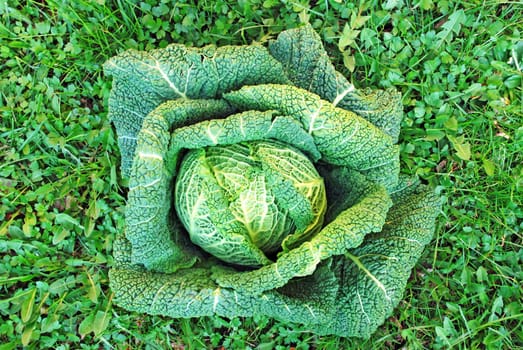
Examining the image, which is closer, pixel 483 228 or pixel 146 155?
pixel 146 155

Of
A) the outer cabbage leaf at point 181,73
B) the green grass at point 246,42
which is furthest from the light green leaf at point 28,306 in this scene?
the outer cabbage leaf at point 181,73

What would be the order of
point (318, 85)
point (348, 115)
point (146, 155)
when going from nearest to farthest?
point (146, 155) < point (348, 115) < point (318, 85)

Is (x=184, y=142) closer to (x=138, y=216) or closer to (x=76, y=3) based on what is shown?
(x=138, y=216)

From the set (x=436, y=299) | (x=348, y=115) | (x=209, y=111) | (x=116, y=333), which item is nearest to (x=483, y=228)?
(x=436, y=299)

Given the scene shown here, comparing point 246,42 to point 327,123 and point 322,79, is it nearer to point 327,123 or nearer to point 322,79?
point 322,79

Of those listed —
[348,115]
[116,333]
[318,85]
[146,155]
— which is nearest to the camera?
[146,155]

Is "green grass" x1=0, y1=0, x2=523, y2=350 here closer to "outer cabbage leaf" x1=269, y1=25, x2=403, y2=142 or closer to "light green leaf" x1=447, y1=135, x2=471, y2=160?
"light green leaf" x1=447, y1=135, x2=471, y2=160

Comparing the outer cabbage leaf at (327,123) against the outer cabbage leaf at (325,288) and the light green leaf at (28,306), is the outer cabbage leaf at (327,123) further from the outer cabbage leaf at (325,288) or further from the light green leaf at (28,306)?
the light green leaf at (28,306)

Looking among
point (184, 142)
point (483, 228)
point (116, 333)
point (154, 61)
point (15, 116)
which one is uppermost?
point (154, 61)
